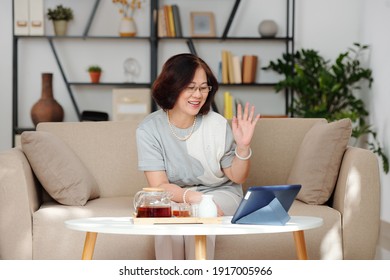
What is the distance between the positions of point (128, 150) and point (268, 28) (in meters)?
3.19

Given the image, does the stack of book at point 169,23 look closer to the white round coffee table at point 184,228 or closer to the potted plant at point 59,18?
the potted plant at point 59,18

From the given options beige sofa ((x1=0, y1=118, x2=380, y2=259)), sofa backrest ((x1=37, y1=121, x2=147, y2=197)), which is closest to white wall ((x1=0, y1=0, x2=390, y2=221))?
sofa backrest ((x1=37, y1=121, x2=147, y2=197))

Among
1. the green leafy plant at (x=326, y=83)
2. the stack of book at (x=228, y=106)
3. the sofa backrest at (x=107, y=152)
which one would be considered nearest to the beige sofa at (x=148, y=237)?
the sofa backrest at (x=107, y=152)

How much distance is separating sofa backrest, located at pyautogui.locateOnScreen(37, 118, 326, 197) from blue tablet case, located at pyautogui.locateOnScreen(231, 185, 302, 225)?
4.13ft

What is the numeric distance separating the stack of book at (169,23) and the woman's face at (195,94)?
3.58 m

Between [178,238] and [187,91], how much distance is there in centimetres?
62

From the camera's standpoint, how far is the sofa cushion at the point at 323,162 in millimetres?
3631

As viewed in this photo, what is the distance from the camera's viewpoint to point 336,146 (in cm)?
366

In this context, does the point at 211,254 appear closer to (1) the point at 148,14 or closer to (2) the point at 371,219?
(2) the point at 371,219

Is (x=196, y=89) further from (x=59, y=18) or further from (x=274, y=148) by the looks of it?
(x=59, y=18)

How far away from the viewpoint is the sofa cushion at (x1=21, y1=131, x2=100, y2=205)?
11.8 ft

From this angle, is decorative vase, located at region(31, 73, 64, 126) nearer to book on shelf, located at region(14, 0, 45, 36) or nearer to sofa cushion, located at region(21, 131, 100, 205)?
book on shelf, located at region(14, 0, 45, 36)

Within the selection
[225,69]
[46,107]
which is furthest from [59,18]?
[225,69]

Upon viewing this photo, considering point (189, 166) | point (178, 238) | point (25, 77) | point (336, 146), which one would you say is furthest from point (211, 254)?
point (25, 77)
